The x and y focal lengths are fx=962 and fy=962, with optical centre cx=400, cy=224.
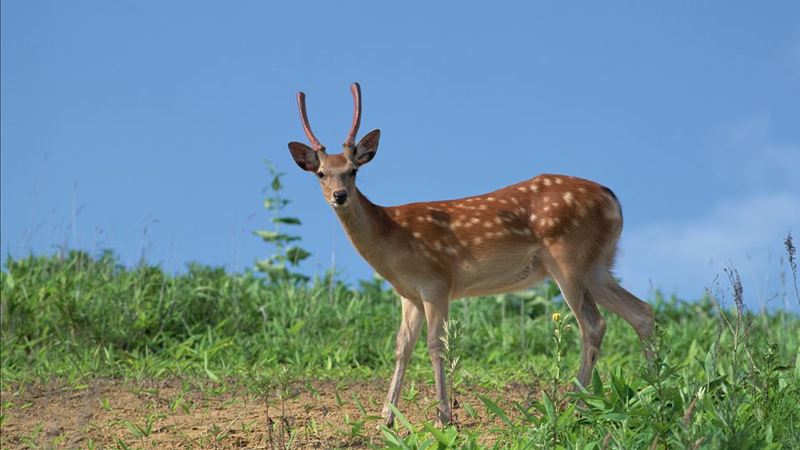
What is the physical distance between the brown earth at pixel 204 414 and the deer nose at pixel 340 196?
4.35ft

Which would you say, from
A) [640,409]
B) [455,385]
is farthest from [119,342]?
[640,409]

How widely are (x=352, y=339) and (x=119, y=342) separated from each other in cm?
241

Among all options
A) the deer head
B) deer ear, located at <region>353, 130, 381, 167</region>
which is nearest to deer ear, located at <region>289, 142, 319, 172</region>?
the deer head

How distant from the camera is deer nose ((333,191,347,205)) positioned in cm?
607

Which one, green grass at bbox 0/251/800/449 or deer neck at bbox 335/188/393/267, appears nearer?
deer neck at bbox 335/188/393/267

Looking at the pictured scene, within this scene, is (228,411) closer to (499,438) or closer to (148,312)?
(499,438)

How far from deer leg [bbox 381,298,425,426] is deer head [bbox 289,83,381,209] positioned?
0.85 metres

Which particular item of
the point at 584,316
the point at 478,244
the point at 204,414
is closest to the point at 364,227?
the point at 478,244

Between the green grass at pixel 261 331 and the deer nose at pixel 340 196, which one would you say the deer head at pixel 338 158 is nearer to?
the deer nose at pixel 340 196

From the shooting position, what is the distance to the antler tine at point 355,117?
20.5 feet

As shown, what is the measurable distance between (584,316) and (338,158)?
6.33ft

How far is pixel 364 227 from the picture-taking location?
638 centimetres

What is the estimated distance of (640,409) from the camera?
4.81m

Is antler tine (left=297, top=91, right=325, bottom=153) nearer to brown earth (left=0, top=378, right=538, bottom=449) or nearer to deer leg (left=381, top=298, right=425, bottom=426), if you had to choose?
deer leg (left=381, top=298, right=425, bottom=426)
